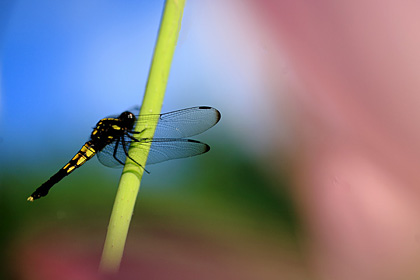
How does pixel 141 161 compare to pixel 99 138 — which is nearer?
pixel 141 161

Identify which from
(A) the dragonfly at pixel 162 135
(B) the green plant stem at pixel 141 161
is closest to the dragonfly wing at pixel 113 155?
(A) the dragonfly at pixel 162 135

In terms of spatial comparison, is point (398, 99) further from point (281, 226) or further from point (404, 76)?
point (281, 226)

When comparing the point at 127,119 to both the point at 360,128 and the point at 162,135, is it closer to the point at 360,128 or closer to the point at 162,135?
the point at 162,135

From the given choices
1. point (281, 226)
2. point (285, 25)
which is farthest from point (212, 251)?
point (285, 25)

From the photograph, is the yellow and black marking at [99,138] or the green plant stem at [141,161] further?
the yellow and black marking at [99,138]

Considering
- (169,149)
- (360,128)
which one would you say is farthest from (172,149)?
(360,128)

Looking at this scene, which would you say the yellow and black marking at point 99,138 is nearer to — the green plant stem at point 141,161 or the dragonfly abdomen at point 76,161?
the dragonfly abdomen at point 76,161

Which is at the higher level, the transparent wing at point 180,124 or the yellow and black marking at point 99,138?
the transparent wing at point 180,124

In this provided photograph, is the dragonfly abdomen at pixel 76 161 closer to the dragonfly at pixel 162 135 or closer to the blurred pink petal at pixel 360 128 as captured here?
the dragonfly at pixel 162 135

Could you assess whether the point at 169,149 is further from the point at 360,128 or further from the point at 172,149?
the point at 360,128
